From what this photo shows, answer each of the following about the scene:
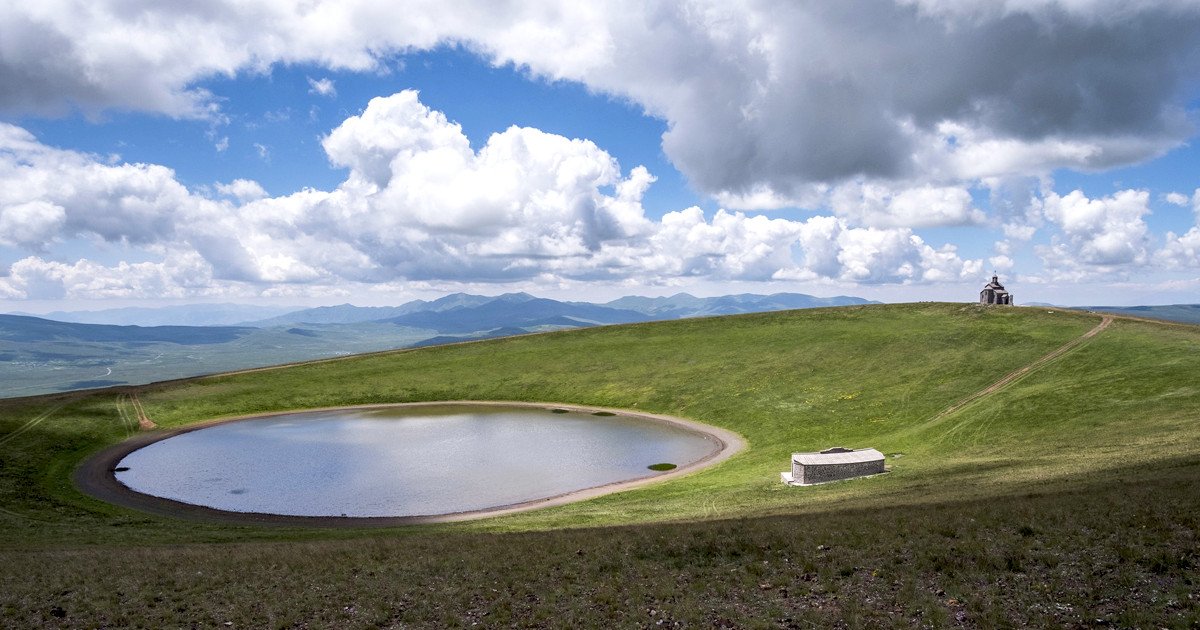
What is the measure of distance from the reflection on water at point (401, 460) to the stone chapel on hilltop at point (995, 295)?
91.2 meters

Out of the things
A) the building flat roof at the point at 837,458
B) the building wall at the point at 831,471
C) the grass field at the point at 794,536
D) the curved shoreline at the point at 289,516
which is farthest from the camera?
the building flat roof at the point at 837,458

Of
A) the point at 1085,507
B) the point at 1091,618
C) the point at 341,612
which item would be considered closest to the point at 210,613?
the point at 341,612

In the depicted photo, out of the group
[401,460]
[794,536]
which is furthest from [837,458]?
[401,460]

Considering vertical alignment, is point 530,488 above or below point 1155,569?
below

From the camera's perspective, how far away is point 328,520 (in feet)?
167

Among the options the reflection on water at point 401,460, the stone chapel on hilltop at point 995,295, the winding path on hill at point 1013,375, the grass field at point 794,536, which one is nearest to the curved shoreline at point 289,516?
the reflection on water at point 401,460

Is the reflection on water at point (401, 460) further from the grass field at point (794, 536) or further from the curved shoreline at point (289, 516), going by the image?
the grass field at point (794, 536)

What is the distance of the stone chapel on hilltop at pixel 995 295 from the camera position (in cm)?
13475

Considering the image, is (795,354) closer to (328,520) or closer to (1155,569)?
(328,520)

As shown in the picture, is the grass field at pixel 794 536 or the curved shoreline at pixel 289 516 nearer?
the grass field at pixel 794 536

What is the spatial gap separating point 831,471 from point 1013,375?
5284cm

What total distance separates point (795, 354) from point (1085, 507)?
9075 cm

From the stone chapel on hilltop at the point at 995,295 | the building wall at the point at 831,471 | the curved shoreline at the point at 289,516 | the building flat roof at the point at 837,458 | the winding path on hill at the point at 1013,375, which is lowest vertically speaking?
the curved shoreline at the point at 289,516

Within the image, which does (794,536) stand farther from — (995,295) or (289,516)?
(995,295)
